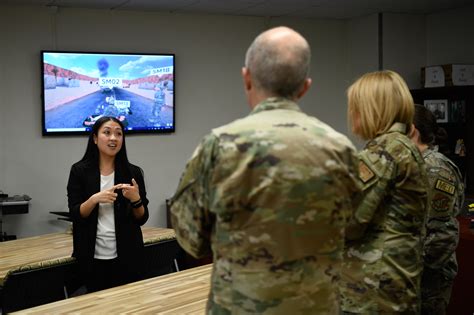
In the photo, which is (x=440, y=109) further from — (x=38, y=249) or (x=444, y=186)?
(x=38, y=249)

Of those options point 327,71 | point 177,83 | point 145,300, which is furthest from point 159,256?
point 327,71

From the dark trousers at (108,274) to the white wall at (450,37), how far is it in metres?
5.06

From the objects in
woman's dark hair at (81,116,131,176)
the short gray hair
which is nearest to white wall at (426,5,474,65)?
woman's dark hair at (81,116,131,176)

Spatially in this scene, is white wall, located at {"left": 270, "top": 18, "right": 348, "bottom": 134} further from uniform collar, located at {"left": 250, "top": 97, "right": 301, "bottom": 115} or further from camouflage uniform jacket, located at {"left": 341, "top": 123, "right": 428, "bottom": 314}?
uniform collar, located at {"left": 250, "top": 97, "right": 301, "bottom": 115}

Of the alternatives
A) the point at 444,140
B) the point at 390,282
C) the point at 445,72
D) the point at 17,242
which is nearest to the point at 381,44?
the point at 445,72

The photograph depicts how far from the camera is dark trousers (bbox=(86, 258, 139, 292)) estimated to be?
2.96 metres

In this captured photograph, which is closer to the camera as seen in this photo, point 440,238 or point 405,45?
point 440,238

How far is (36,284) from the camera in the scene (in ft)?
9.82

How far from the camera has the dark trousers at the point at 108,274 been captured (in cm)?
296

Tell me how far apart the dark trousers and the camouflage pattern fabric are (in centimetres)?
149

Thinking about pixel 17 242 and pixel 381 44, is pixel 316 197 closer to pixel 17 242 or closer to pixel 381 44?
pixel 17 242

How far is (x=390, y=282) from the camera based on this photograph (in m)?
1.83

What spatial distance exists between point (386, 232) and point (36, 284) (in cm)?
197

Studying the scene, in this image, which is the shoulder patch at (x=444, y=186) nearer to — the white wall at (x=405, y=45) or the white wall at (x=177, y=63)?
the white wall at (x=177, y=63)
